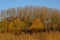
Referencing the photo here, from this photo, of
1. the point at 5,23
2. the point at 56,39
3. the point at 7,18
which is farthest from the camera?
the point at 7,18

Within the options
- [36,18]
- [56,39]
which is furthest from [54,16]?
[56,39]

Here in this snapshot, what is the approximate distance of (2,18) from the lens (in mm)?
37562

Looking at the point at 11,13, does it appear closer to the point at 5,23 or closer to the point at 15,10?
the point at 15,10

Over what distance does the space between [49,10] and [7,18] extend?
10493mm

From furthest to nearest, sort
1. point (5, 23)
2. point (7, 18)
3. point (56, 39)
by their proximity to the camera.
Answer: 1. point (7, 18)
2. point (5, 23)
3. point (56, 39)

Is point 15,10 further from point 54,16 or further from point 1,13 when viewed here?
point 54,16

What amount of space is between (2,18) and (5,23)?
227cm

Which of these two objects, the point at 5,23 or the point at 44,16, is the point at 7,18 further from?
the point at 44,16

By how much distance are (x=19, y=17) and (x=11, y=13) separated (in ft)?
8.24

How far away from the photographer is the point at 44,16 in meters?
39.3

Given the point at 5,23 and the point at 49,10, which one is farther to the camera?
the point at 49,10

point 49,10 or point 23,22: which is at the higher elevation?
point 49,10

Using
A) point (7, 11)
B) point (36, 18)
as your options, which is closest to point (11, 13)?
point (7, 11)

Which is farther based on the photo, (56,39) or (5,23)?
(5,23)
